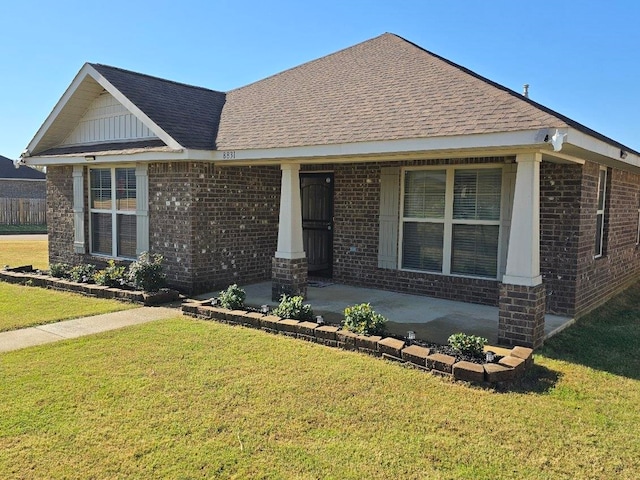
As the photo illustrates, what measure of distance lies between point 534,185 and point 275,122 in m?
4.75

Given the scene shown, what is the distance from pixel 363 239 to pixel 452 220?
1901mm

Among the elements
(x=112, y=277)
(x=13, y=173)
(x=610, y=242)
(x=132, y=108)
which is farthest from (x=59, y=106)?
(x=13, y=173)

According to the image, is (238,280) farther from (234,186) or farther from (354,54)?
(354,54)

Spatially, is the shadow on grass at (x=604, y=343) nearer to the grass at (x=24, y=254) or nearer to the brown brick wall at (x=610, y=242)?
the brown brick wall at (x=610, y=242)

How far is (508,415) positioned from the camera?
4332mm

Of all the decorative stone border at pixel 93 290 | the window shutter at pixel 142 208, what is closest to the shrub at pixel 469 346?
the decorative stone border at pixel 93 290

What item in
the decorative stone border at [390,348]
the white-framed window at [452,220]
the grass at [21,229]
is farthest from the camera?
the grass at [21,229]

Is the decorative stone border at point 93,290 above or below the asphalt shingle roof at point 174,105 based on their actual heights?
below

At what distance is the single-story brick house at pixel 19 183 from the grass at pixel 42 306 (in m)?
28.4

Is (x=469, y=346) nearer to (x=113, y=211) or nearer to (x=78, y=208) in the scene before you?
(x=113, y=211)

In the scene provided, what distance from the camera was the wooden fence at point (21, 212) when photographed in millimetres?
29328

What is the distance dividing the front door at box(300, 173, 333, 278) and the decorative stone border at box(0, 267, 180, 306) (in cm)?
341

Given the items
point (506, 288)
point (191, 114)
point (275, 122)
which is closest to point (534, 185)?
point (506, 288)

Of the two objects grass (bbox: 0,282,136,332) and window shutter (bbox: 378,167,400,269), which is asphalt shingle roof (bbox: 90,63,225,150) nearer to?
grass (bbox: 0,282,136,332)
